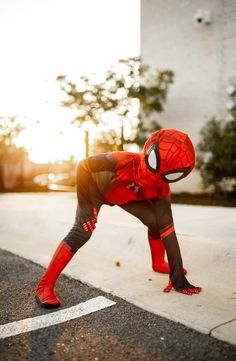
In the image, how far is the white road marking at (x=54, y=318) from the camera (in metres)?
2.51

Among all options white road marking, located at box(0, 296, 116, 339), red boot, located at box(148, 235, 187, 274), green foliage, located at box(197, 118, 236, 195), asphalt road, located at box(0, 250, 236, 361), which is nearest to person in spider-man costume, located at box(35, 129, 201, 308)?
white road marking, located at box(0, 296, 116, 339)

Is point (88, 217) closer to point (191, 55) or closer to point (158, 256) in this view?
point (158, 256)

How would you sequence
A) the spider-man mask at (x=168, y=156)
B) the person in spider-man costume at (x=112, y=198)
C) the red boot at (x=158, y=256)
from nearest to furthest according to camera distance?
the spider-man mask at (x=168, y=156), the person in spider-man costume at (x=112, y=198), the red boot at (x=158, y=256)

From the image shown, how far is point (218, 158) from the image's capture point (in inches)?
372

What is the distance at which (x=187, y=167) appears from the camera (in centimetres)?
274

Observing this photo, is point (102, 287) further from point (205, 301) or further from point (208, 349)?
point (208, 349)

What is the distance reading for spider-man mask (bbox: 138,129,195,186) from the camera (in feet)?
8.86

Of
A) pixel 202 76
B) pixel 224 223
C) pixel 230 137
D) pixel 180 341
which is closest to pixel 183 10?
pixel 202 76

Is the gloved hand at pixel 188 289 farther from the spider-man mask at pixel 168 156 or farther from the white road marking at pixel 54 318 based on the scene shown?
the spider-man mask at pixel 168 156

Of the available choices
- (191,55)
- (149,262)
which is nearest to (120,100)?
(191,55)

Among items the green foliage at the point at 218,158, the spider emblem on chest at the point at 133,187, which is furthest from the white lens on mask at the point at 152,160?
the green foliage at the point at 218,158

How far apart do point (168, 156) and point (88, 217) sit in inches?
33.2

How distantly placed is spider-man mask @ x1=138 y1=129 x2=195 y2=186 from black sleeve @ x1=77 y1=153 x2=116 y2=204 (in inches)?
14.5

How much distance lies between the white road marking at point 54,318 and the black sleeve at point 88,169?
2.70ft
